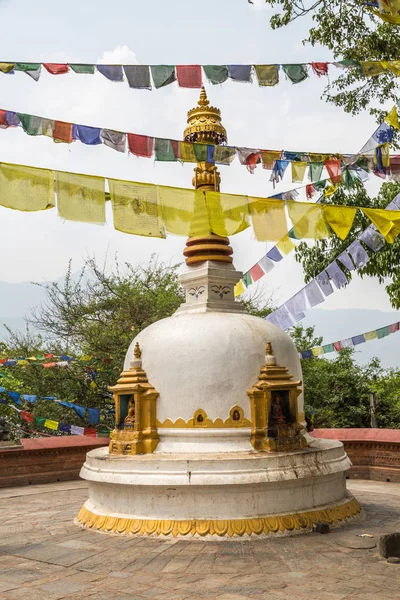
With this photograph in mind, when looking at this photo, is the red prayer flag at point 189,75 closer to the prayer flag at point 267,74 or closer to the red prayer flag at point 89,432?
the prayer flag at point 267,74

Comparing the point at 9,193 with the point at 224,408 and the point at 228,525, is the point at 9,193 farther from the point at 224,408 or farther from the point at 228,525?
the point at 228,525

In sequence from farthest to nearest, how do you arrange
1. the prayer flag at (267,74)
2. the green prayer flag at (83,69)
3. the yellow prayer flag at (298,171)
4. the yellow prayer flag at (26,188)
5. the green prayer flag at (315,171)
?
the yellow prayer flag at (298,171) → the green prayer flag at (315,171) → the prayer flag at (267,74) → the green prayer flag at (83,69) → the yellow prayer flag at (26,188)

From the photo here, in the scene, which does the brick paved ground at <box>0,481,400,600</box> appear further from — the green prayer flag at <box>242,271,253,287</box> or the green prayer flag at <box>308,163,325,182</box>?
the green prayer flag at <box>242,271,253,287</box>

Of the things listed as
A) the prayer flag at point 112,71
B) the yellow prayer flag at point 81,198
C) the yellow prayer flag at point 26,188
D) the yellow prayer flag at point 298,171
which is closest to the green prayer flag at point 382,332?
the yellow prayer flag at point 298,171

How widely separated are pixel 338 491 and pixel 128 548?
3196 millimetres

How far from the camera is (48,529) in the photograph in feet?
27.0

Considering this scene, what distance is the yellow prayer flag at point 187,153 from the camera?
8312 millimetres

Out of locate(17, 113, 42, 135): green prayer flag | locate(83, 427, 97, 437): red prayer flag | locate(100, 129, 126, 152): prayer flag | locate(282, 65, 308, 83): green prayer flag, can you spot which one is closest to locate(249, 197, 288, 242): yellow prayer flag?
locate(100, 129, 126, 152): prayer flag

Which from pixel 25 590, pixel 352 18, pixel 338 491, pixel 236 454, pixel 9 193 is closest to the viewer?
pixel 25 590

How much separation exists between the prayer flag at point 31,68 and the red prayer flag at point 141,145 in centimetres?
140

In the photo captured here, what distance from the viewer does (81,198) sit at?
22.1ft

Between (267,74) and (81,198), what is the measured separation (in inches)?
148

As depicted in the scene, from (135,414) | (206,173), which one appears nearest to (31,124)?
(206,173)

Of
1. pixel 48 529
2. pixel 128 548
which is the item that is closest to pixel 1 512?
pixel 48 529
